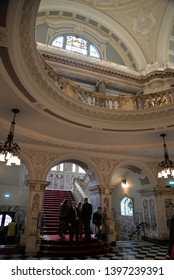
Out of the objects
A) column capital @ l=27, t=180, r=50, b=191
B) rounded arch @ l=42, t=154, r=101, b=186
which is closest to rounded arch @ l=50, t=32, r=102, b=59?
rounded arch @ l=42, t=154, r=101, b=186

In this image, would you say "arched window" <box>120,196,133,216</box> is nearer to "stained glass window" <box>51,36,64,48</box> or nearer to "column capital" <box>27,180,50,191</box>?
"column capital" <box>27,180,50,191</box>

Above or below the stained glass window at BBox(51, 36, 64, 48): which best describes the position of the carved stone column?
below

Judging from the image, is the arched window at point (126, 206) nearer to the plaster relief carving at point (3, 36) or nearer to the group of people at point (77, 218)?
the group of people at point (77, 218)

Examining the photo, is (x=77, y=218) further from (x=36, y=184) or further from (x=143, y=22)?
(x=143, y=22)

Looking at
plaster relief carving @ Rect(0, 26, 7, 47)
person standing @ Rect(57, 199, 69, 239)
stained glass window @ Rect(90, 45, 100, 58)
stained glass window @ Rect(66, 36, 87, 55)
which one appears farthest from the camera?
stained glass window @ Rect(90, 45, 100, 58)

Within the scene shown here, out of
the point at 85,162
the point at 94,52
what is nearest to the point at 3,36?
the point at 85,162

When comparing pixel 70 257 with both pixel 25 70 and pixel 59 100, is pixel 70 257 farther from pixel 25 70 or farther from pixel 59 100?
pixel 25 70

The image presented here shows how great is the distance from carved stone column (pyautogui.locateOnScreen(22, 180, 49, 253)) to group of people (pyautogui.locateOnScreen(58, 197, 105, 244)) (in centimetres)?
109

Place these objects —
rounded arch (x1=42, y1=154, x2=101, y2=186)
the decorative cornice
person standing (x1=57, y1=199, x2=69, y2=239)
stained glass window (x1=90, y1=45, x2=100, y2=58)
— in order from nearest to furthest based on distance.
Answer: the decorative cornice → person standing (x1=57, y1=199, x2=69, y2=239) → rounded arch (x1=42, y1=154, x2=101, y2=186) → stained glass window (x1=90, y1=45, x2=100, y2=58)

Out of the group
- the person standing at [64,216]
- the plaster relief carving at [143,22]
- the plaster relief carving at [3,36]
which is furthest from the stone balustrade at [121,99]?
the plaster relief carving at [143,22]

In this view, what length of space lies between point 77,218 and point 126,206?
687 cm

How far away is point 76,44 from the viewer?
13.0 m

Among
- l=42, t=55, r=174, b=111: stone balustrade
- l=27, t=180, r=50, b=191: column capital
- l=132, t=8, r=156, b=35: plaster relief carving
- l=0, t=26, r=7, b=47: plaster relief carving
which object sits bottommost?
l=27, t=180, r=50, b=191: column capital

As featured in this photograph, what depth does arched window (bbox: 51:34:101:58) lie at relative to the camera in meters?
12.6
